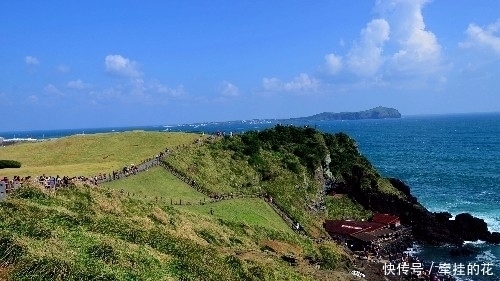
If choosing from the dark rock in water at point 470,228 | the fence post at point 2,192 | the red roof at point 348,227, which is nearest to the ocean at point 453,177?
the dark rock in water at point 470,228

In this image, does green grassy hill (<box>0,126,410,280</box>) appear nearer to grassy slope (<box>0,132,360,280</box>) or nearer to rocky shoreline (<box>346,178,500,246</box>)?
grassy slope (<box>0,132,360,280</box>)

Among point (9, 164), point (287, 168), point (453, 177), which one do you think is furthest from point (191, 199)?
point (453, 177)

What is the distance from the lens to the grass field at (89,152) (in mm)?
58125

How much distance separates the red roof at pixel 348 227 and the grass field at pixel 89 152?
85.8 feet

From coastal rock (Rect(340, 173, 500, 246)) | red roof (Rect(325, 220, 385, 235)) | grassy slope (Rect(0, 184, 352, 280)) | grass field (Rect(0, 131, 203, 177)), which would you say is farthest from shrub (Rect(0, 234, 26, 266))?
coastal rock (Rect(340, 173, 500, 246))

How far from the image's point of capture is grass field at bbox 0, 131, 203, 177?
5812 centimetres

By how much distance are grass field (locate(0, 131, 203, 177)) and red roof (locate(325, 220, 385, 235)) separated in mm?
26146

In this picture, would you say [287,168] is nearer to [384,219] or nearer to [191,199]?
[384,219]

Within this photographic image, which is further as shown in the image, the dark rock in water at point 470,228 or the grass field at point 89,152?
the dark rock in water at point 470,228

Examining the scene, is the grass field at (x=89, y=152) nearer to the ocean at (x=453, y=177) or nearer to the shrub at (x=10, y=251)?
the shrub at (x=10, y=251)

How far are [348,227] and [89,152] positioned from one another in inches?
1513

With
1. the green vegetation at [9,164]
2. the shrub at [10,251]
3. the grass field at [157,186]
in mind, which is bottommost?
the grass field at [157,186]

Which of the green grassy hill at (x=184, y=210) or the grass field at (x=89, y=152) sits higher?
the grass field at (x=89, y=152)

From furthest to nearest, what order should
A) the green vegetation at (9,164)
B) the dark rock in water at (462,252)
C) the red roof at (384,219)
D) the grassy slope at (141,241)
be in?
1. the red roof at (384,219)
2. the dark rock in water at (462,252)
3. the green vegetation at (9,164)
4. the grassy slope at (141,241)
